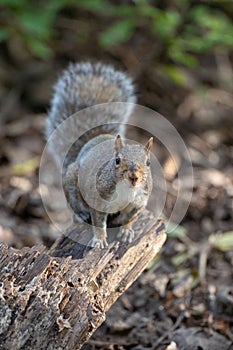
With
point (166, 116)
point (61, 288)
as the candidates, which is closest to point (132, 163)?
point (61, 288)

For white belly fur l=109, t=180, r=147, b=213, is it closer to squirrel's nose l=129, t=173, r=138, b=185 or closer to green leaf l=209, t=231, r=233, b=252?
squirrel's nose l=129, t=173, r=138, b=185

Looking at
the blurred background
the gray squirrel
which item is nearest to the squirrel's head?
the gray squirrel

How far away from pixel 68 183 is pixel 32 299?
968 mm

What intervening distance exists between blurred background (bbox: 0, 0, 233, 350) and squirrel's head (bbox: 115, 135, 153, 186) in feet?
3.23

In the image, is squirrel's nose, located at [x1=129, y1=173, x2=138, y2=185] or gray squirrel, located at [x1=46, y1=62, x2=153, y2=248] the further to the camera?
gray squirrel, located at [x1=46, y1=62, x2=153, y2=248]

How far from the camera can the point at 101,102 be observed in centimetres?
378

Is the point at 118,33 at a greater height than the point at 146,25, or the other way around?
the point at 146,25

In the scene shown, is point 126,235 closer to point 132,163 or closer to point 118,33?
point 132,163

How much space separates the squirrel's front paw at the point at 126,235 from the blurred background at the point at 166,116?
0.58 metres

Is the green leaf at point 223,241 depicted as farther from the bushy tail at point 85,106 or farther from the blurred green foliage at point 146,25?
the blurred green foliage at point 146,25

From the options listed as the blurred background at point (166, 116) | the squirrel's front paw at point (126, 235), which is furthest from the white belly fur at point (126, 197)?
the blurred background at point (166, 116)

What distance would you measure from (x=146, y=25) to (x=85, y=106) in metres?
2.49

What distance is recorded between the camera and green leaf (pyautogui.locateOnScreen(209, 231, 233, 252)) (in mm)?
4184

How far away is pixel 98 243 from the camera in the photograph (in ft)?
9.77
